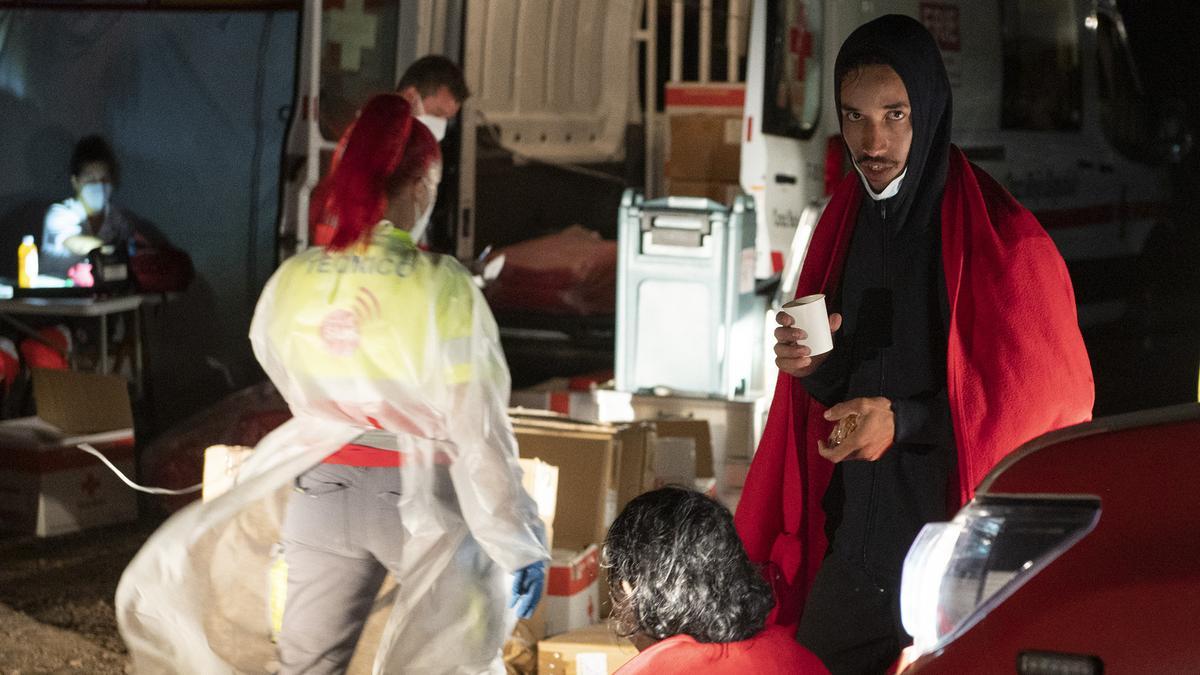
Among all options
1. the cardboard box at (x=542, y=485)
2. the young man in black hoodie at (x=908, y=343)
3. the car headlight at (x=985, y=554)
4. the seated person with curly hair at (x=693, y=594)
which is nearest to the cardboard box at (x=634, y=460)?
the cardboard box at (x=542, y=485)

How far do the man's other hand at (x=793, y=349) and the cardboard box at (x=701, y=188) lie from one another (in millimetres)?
6908

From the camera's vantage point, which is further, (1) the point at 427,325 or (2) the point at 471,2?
(2) the point at 471,2

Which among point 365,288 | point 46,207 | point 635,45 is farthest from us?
point 635,45

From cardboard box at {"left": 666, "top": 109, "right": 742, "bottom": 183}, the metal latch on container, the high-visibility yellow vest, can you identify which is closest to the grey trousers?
the high-visibility yellow vest

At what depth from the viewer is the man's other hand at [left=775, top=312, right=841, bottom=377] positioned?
2.66 m

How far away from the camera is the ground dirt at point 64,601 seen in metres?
5.04

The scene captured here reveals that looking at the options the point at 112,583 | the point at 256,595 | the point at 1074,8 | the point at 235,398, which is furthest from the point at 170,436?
the point at 1074,8

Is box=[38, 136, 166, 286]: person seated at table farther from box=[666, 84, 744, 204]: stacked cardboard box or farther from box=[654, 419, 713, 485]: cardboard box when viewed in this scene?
box=[654, 419, 713, 485]: cardboard box

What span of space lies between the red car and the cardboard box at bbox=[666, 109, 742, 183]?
25.9ft

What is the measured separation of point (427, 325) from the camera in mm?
3148

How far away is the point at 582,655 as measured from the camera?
4367 millimetres

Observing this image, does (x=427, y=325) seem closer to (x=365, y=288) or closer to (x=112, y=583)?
(x=365, y=288)

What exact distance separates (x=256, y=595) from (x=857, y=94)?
1912mm

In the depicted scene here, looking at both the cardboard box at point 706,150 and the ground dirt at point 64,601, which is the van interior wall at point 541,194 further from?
the ground dirt at point 64,601
